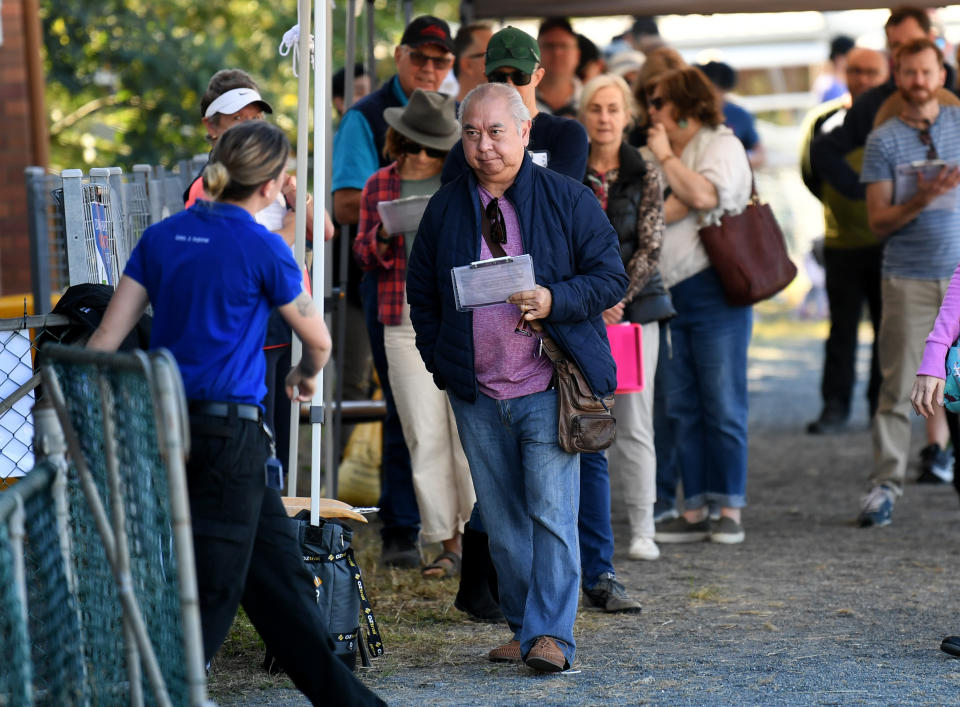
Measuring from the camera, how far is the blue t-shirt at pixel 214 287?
3.74 metres

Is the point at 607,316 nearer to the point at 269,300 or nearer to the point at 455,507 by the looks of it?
the point at 455,507

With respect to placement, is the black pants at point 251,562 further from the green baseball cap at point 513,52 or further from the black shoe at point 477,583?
the green baseball cap at point 513,52

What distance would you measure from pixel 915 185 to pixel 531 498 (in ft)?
11.4

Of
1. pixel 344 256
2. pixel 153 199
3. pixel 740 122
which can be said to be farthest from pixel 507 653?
pixel 740 122

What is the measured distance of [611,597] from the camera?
5.75 meters

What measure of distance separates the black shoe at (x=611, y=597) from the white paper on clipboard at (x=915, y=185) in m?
2.77

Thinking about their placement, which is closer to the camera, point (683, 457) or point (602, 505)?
point (602, 505)

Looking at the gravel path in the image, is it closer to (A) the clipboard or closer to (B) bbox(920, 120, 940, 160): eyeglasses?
(A) the clipboard

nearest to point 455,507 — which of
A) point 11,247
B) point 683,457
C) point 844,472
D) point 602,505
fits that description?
point 602,505

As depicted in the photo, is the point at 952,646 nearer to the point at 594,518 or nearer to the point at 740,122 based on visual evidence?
the point at 594,518

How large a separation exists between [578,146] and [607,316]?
2.87ft

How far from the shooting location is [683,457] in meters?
7.38

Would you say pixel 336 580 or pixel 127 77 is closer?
pixel 336 580

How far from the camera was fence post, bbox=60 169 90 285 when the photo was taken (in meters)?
5.43
